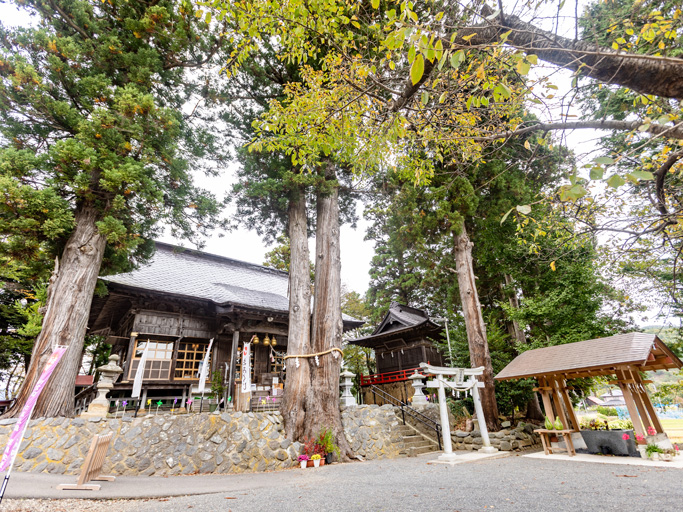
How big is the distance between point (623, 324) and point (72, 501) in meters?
14.5

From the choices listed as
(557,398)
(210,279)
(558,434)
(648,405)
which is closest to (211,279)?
(210,279)

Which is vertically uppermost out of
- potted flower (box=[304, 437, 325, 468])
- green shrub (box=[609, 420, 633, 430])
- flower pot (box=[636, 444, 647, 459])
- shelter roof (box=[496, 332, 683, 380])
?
shelter roof (box=[496, 332, 683, 380])

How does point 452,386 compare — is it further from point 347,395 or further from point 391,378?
point 391,378

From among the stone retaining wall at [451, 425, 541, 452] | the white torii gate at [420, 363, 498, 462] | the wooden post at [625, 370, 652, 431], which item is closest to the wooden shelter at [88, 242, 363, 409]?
the white torii gate at [420, 363, 498, 462]

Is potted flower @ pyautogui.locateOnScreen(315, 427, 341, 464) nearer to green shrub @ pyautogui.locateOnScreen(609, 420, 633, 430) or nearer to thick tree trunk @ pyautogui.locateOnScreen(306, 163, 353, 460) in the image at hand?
thick tree trunk @ pyautogui.locateOnScreen(306, 163, 353, 460)

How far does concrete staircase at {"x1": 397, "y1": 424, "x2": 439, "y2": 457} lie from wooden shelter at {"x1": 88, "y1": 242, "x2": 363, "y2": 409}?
4.42 meters

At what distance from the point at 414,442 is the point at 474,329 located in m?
3.67

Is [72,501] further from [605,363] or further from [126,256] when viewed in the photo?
[605,363]

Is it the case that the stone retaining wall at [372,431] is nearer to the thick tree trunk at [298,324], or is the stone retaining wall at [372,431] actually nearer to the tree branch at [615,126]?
the thick tree trunk at [298,324]

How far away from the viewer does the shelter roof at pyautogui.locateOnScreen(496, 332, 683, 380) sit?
6531 mm

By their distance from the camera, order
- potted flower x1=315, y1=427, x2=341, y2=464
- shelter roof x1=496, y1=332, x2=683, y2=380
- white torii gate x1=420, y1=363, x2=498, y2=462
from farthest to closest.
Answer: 1. white torii gate x1=420, y1=363, x2=498, y2=462
2. potted flower x1=315, y1=427, x2=341, y2=464
3. shelter roof x1=496, y1=332, x2=683, y2=380

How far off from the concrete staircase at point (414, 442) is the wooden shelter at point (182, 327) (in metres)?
4.42

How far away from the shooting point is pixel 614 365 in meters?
6.48

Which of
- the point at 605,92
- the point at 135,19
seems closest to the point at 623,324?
the point at 605,92
